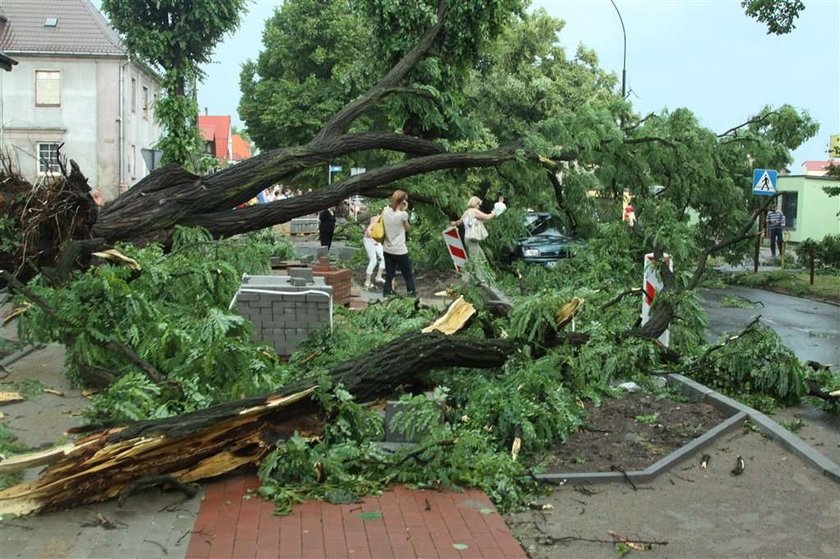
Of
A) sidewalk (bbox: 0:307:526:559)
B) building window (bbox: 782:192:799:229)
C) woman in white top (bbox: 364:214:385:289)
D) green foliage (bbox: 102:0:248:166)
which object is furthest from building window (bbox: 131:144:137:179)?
sidewalk (bbox: 0:307:526:559)

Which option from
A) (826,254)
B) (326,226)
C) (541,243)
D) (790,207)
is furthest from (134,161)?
(826,254)

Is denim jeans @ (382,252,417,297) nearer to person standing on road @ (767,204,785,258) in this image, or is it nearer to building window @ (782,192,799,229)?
person standing on road @ (767,204,785,258)

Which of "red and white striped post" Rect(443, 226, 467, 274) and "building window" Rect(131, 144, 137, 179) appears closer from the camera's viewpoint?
"red and white striped post" Rect(443, 226, 467, 274)

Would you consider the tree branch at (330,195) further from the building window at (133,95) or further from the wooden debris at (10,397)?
the building window at (133,95)

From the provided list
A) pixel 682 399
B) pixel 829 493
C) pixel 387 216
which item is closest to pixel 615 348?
pixel 682 399

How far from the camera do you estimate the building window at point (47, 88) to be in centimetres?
Result: 4553

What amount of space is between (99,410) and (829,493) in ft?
15.8

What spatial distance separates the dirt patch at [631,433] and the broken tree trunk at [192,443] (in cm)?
137

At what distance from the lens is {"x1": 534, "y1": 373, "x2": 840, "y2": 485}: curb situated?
6062mm

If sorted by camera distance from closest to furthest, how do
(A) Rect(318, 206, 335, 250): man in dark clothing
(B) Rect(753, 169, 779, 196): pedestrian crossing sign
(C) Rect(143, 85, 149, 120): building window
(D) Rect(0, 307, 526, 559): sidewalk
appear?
(D) Rect(0, 307, 526, 559): sidewalk
(B) Rect(753, 169, 779, 196): pedestrian crossing sign
(A) Rect(318, 206, 335, 250): man in dark clothing
(C) Rect(143, 85, 149, 120): building window

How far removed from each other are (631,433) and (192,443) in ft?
10.7

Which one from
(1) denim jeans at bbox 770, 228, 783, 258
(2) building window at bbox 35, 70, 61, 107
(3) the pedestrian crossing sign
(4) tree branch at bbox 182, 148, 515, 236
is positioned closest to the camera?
(4) tree branch at bbox 182, 148, 515, 236

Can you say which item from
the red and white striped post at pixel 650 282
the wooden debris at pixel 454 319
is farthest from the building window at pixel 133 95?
the wooden debris at pixel 454 319

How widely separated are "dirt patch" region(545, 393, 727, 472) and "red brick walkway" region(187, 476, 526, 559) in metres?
1.06
